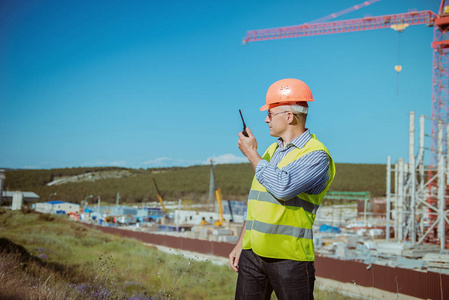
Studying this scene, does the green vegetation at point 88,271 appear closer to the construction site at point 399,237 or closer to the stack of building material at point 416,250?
the construction site at point 399,237

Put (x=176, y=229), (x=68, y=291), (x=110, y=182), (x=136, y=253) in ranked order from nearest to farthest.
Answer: (x=68, y=291), (x=136, y=253), (x=176, y=229), (x=110, y=182)

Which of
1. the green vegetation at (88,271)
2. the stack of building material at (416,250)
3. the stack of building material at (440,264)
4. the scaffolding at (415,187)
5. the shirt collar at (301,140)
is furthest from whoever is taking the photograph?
the scaffolding at (415,187)

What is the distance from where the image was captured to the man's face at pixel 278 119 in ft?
8.45

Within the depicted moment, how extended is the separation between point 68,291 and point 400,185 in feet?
74.8

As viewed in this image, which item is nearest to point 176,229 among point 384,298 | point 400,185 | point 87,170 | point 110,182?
point 400,185

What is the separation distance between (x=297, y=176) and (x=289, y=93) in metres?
0.55

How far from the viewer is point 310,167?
228 cm

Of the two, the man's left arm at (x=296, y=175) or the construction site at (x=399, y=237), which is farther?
the construction site at (x=399, y=237)

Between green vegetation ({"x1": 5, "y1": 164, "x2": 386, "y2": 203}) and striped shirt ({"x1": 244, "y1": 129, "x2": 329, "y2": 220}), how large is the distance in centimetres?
7743

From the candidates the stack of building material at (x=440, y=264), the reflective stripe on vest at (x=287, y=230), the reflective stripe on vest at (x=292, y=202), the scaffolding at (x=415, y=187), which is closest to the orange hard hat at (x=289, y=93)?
the reflective stripe on vest at (x=292, y=202)

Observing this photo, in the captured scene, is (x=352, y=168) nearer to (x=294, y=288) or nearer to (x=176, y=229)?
(x=176, y=229)

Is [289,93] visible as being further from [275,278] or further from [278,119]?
[275,278]

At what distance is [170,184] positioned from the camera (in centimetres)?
10888

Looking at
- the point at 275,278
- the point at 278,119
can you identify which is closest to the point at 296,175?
the point at 278,119
